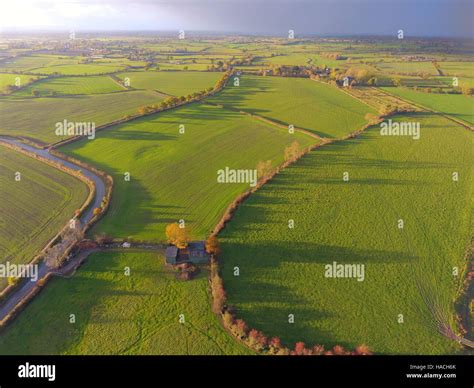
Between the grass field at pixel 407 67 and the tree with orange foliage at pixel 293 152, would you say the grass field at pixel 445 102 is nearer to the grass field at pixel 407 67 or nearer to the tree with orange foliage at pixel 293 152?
the grass field at pixel 407 67

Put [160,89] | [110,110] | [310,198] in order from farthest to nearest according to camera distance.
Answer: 1. [160,89]
2. [110,110]
3. [310,198]

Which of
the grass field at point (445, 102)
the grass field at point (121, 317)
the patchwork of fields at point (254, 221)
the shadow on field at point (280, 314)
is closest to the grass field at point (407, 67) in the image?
the grass field at point (445, 102)

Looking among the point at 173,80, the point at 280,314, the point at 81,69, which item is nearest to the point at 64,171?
the point at 280,314

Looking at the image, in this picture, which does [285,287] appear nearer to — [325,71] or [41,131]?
[41,131]

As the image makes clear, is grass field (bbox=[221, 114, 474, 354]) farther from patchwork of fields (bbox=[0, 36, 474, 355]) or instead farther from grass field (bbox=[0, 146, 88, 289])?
grass field (bbox=[0, 146, 88, 289])

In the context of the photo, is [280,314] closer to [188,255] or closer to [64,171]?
[188,255]

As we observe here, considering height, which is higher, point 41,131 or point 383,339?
point 41,131

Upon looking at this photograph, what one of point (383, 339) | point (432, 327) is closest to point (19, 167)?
point (383, 339)
